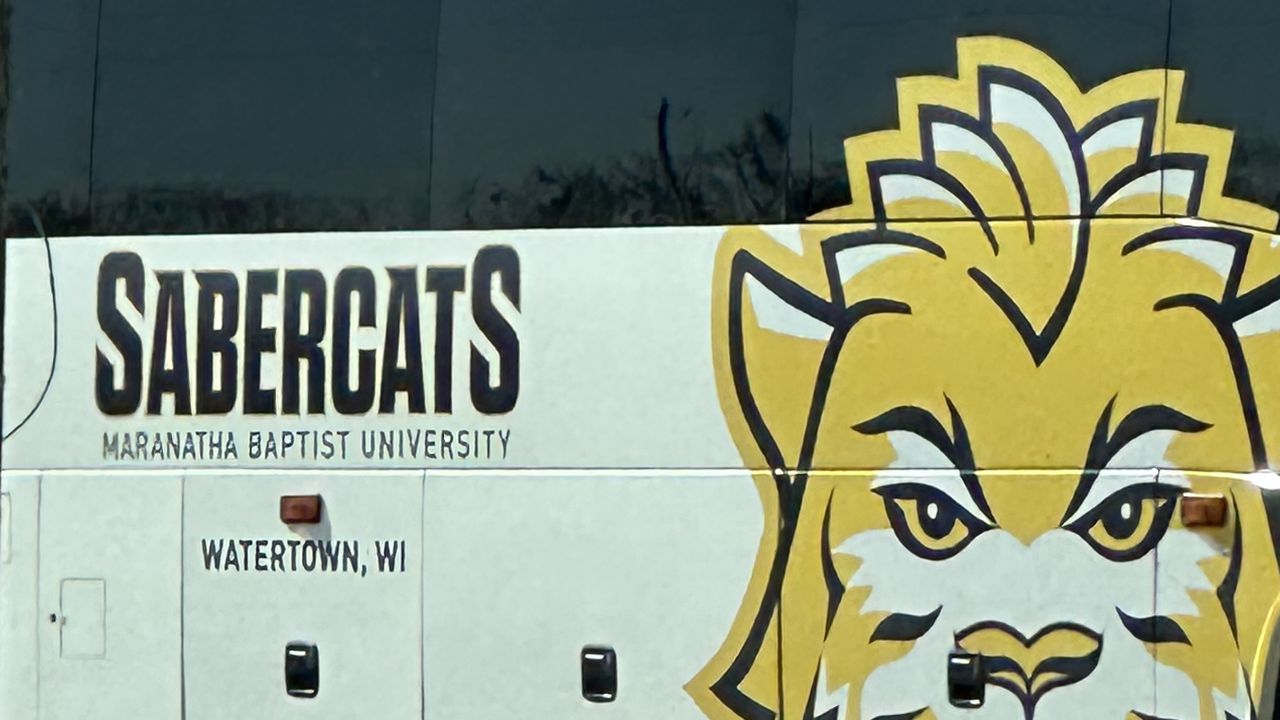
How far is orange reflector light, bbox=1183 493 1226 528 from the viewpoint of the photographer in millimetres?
5398

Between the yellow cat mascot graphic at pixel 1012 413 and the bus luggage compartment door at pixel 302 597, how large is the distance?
1044 millimetres

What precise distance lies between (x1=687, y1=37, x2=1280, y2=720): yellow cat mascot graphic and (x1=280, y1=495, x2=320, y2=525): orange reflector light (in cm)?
139

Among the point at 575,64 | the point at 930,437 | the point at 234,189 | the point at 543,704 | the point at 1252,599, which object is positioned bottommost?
the point at 543,704

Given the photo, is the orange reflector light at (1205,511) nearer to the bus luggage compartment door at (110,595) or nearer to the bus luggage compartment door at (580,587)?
the bus luggage compartment door at (580,587)

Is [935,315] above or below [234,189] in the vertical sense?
below

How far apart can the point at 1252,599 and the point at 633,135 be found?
2.37 meters

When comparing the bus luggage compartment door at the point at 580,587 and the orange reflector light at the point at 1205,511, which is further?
the bus luggage compartment door at the point at 580,587

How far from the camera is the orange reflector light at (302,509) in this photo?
6.09 m

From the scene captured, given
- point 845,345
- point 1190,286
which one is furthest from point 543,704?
point 1190,286

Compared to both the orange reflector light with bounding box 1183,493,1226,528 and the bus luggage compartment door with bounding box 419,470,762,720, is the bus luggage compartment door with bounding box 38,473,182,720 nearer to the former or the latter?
the bus luggage compartment door with bounding box 419,470,762,720

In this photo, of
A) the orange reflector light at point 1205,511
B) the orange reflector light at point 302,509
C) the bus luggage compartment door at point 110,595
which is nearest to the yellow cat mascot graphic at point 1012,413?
the orange reflector light at point 1205,511

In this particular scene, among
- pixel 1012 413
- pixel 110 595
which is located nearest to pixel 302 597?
pixel 110 595

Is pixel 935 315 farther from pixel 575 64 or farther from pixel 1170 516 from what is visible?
pixel 575 64

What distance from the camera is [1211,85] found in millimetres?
5465
